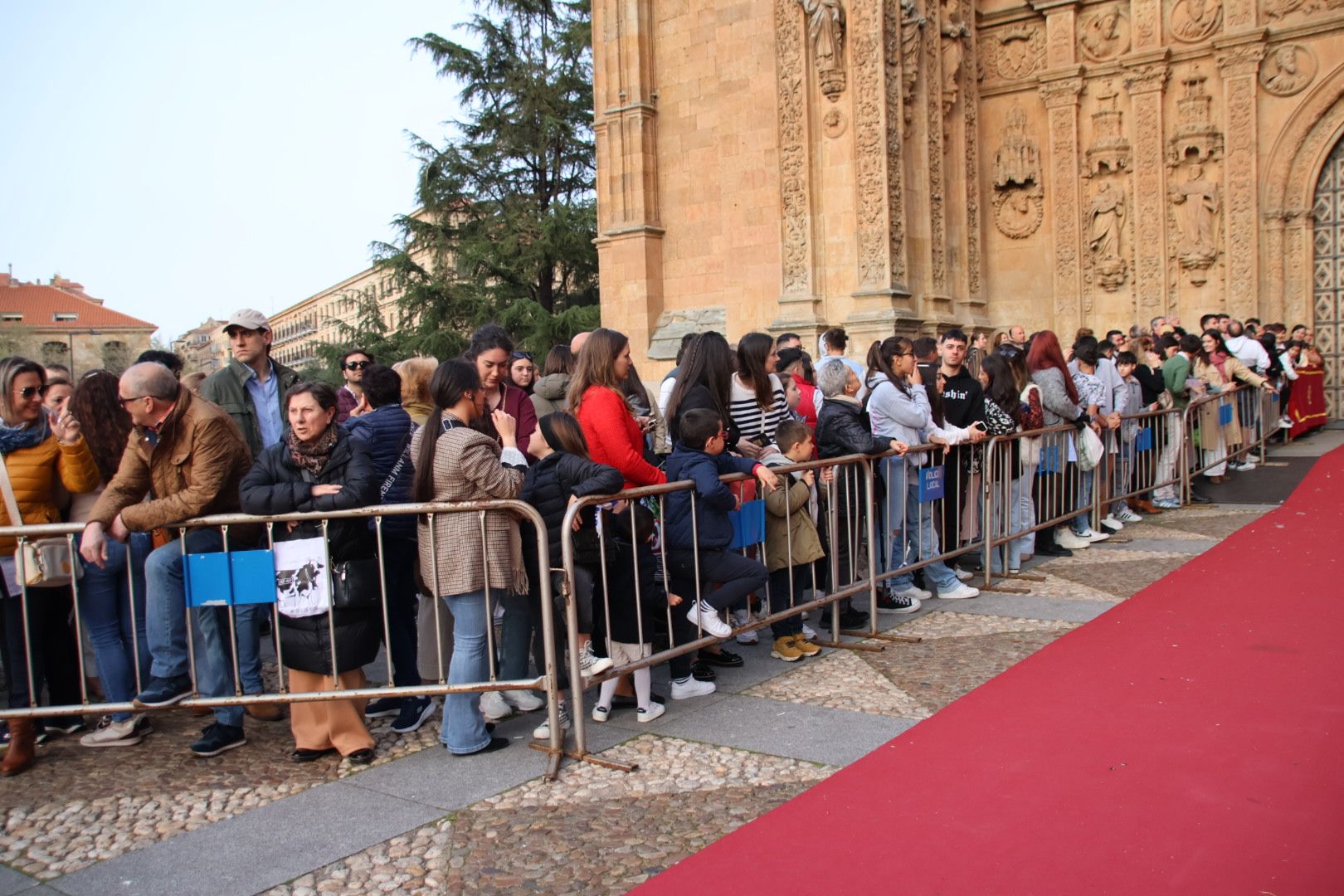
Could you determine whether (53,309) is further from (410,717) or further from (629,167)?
(410,717)

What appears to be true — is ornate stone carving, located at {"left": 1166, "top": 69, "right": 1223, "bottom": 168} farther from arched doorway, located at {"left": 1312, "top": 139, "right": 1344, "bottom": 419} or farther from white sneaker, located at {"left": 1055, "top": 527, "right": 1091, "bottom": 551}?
white sneaker, located at {"left": 1055, "top": 527, "right": 1091, "bottom": 551}

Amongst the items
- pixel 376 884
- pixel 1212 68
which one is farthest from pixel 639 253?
pixel 376 884

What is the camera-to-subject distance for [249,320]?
6.16 metres

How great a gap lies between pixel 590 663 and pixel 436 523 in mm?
1019

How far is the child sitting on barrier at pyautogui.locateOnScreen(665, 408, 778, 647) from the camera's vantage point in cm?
545

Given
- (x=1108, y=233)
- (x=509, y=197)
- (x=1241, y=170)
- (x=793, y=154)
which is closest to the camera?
(x=793, y=154)

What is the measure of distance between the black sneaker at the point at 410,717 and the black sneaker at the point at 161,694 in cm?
98

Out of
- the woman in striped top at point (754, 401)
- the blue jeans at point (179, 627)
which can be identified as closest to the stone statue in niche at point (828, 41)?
the woman in striped top at point (754, 401)

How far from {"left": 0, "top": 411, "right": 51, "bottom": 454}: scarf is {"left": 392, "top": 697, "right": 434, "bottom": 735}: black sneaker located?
7.47 ft

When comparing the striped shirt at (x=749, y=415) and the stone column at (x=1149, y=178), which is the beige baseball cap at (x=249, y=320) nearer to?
the striped shirt at (x=749, y=415)

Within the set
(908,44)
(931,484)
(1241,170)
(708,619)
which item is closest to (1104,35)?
(1241,170)

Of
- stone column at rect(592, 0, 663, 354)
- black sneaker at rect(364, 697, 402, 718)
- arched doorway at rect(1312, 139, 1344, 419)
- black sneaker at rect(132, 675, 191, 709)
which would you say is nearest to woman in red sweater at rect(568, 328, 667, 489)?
black sneaker at rect(364, 697, 402, 718)

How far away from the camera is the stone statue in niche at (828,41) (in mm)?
14094

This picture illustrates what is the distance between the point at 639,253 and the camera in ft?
53.3
